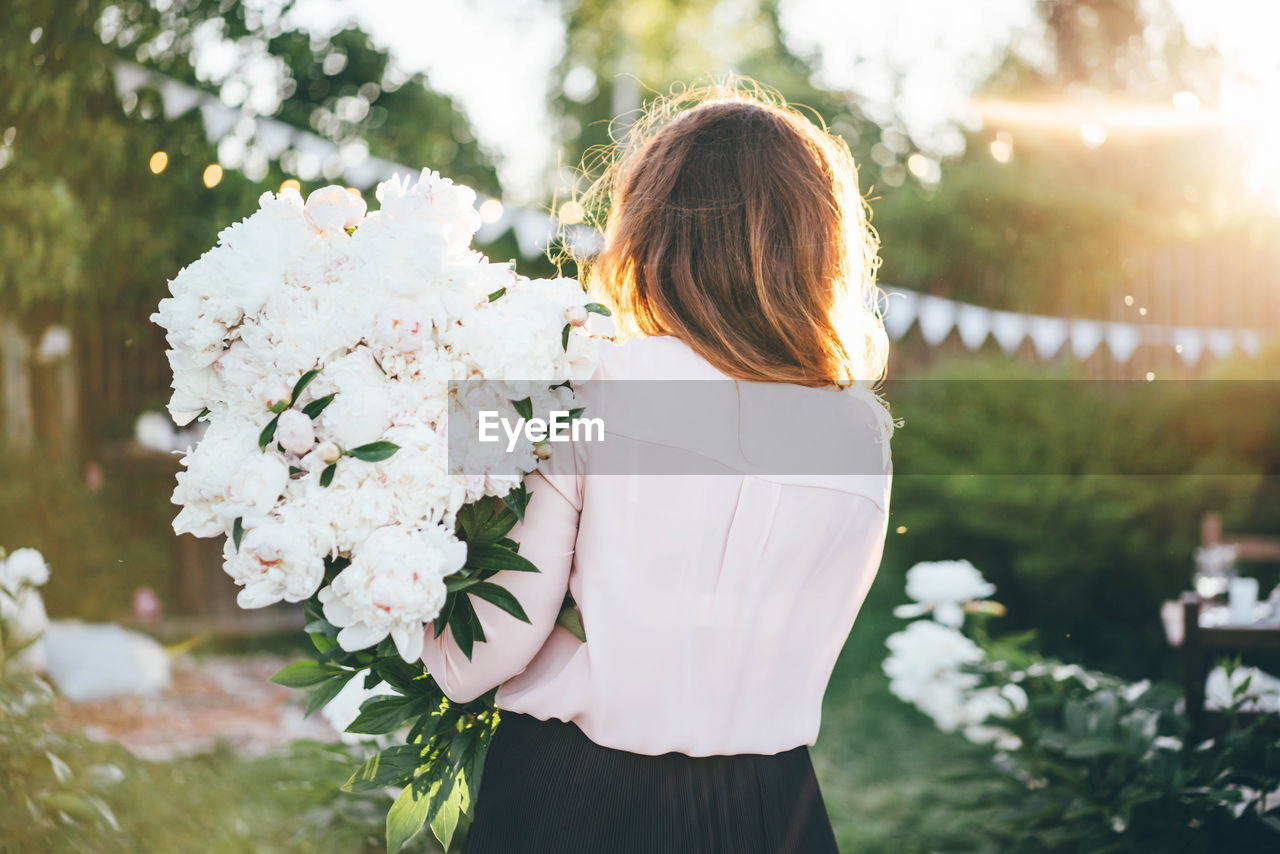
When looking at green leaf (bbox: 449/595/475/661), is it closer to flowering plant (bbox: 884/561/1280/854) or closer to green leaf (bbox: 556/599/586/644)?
green leaf (bbox: 556/599/586/644)

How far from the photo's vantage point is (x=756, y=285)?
127 centimetres

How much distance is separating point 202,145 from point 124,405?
269cm

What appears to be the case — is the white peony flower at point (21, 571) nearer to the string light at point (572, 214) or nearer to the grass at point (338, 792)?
the grass at point (338, 792)

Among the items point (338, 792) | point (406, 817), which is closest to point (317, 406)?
point (406, 817)

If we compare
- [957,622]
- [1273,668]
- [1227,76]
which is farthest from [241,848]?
[1227,76]

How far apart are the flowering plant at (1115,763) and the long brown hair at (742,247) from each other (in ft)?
6.04

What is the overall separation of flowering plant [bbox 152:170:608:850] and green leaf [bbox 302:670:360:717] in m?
0.09

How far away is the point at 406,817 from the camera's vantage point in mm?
1415

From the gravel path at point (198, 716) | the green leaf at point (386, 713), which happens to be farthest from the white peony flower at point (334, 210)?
the gravel path at point (198, 716)

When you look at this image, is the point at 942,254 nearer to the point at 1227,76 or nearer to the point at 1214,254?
the point at 1214,254

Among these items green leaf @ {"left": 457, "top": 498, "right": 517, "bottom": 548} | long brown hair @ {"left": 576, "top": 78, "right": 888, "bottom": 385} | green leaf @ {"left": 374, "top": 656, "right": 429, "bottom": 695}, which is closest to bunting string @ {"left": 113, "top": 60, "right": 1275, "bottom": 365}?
long brown hair @ {"left": 576, "top": 78, "right": 888, "bottom": 385}

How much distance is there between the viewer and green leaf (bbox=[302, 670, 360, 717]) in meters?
1.28

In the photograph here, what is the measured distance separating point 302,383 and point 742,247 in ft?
1.90

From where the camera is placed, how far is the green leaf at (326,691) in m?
1.28
